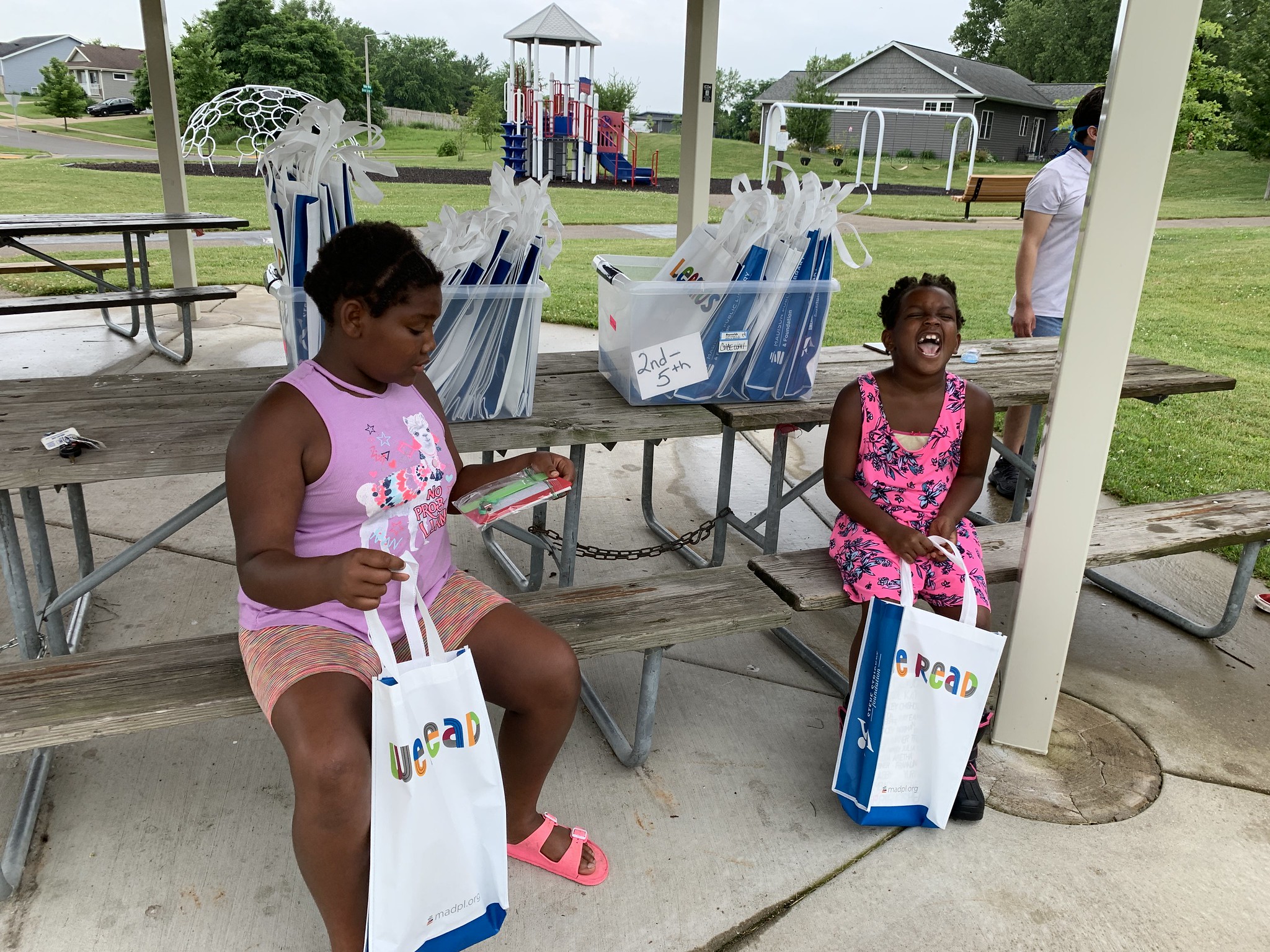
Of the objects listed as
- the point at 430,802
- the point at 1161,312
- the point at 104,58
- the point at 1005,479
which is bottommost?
the point at 1005,479

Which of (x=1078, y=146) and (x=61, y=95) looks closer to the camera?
(x=1078, y=146)

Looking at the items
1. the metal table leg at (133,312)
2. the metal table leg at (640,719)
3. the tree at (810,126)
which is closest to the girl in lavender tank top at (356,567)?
the metal table leg at (640,719)

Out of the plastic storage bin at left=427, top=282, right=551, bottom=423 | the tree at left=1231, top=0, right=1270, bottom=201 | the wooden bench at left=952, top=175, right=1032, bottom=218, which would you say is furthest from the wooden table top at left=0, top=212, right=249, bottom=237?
the tree at left=1231, top=0, right=1270, bottom=201

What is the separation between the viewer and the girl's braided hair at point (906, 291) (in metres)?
2.39

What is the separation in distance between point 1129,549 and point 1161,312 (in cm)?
831

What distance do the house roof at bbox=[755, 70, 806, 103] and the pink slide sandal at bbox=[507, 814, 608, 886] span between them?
48.4m

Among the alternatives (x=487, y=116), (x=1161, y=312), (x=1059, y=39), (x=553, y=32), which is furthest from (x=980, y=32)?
(x=1161, y=312)

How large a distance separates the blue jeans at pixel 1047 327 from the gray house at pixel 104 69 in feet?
252

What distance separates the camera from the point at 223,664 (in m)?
1.91

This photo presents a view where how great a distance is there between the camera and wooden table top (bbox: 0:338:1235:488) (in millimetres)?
2225

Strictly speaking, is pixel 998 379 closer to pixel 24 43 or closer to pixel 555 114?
pixel 555 114

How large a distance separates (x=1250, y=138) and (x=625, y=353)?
26.2m

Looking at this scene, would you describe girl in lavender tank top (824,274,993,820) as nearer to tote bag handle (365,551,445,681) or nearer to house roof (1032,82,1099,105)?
tote bag handle (365,551,445,681)

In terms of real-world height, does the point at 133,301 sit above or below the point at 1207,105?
below
